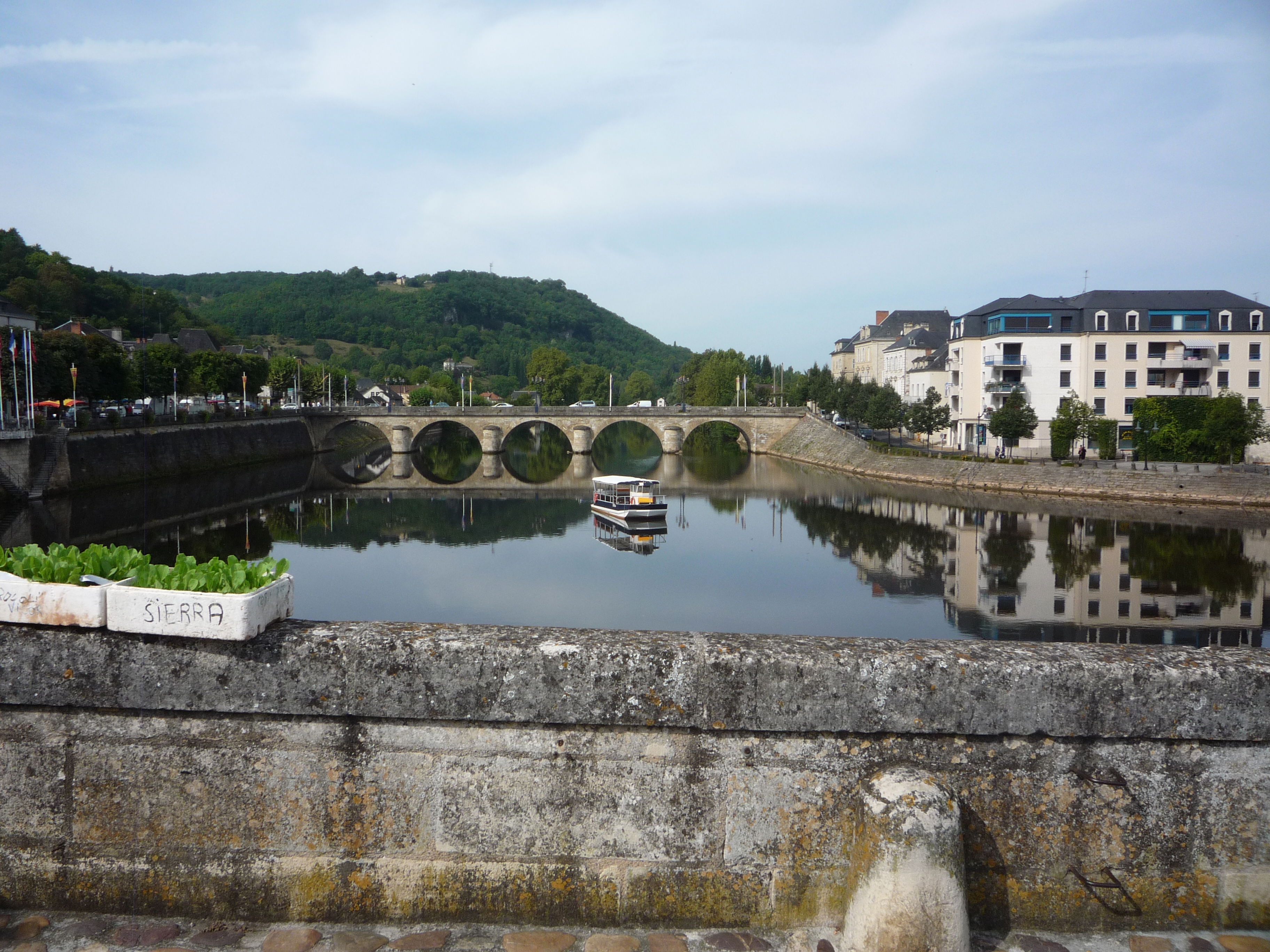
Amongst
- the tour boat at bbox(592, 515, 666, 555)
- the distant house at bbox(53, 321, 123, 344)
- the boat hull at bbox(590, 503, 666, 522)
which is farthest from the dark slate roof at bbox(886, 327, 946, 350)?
the distant house at bbox(53, 321, 123, 344)

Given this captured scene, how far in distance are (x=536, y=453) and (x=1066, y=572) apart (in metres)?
69.9

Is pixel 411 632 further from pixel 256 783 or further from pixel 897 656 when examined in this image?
pixel 897 656

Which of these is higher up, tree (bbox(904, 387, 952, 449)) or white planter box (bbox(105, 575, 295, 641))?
tree (bbox(904, 387, 952, 449))

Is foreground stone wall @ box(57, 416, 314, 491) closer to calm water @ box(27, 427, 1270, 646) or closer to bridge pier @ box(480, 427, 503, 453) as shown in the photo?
calm water @ box(27, 427, 1270, 646)

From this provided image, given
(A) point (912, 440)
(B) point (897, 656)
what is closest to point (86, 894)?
(B) point (897, 656)

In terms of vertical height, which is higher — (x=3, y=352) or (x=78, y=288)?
(x=78, y=288)

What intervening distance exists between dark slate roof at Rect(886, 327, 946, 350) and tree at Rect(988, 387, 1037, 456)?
30725 mm

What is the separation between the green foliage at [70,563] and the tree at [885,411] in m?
76.8

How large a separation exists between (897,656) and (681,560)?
33.8 meters

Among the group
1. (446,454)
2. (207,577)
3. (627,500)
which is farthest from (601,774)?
(446,454)

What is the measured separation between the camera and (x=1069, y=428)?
191 feet

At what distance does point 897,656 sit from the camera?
3.83 m

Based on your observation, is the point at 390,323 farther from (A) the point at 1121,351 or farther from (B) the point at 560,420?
(A) the point at 1121,351

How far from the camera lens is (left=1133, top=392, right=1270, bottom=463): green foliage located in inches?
1992
